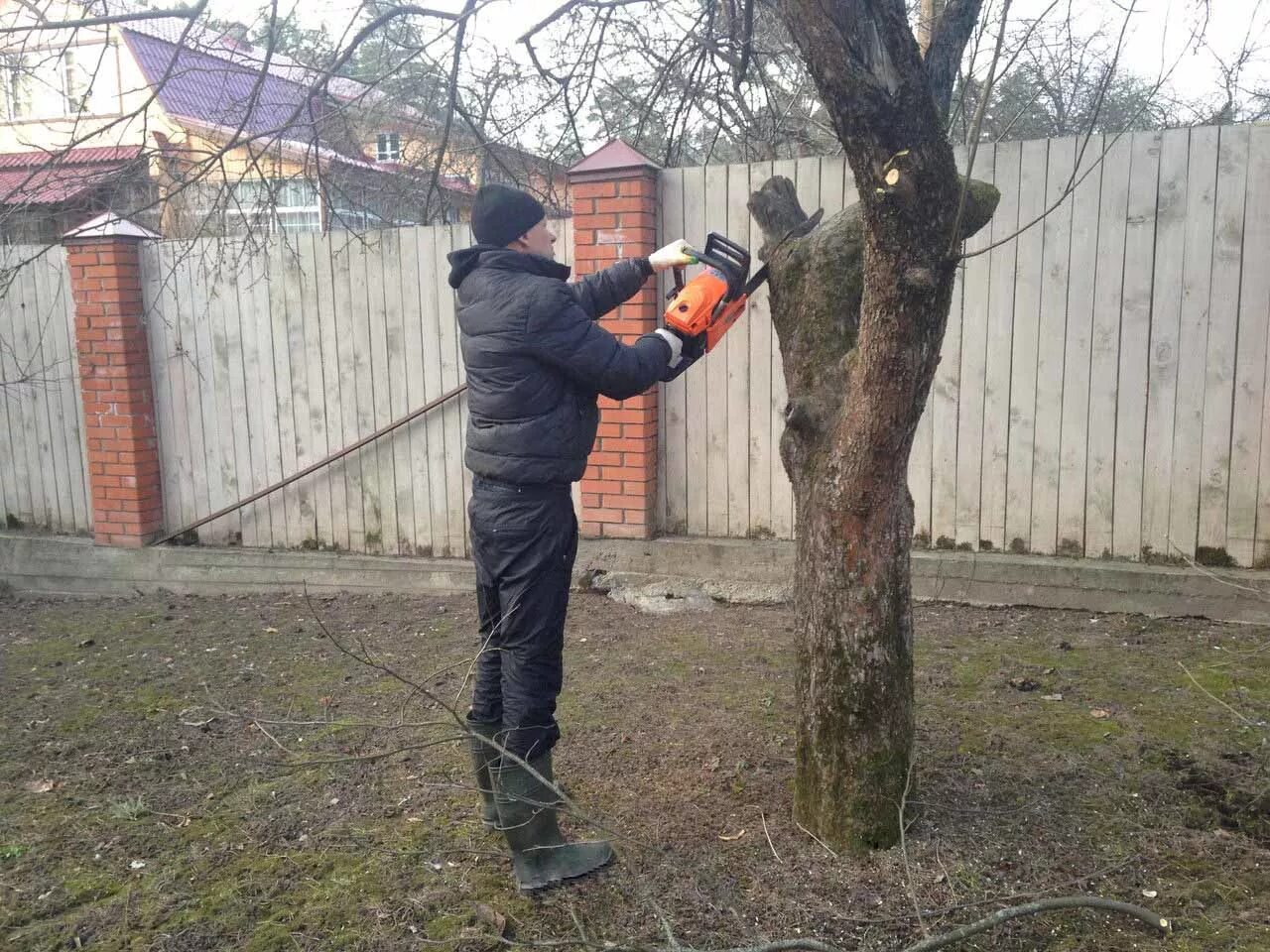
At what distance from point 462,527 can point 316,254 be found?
6.18ft

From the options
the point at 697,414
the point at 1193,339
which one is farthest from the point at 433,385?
the point at 1193,339

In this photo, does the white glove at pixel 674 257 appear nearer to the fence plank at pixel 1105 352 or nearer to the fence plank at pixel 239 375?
the fence plank at pixel 1105 352

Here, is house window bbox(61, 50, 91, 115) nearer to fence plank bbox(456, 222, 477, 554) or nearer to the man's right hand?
fence plank bbox(456, 222, 477, 554)

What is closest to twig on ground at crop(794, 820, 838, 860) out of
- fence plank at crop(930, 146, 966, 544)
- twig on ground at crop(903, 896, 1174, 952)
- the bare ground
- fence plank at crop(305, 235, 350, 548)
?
the bare ground

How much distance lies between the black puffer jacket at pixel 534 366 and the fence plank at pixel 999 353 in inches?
104

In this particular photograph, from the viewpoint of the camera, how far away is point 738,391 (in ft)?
17.3

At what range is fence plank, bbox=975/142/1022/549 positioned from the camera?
4.69m

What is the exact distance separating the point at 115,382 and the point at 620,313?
134 inches

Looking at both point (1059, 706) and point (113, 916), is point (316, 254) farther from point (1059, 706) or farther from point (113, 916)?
point (1059, 706)

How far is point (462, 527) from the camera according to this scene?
5.91 meters

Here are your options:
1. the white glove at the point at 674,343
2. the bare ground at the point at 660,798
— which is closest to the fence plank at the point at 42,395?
the bare ground at the point at 660,798

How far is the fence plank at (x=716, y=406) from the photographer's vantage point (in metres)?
5.18

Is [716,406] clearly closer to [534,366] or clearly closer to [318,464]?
[318,464]

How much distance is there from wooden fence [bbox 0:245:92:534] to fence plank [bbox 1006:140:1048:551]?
5.83m
